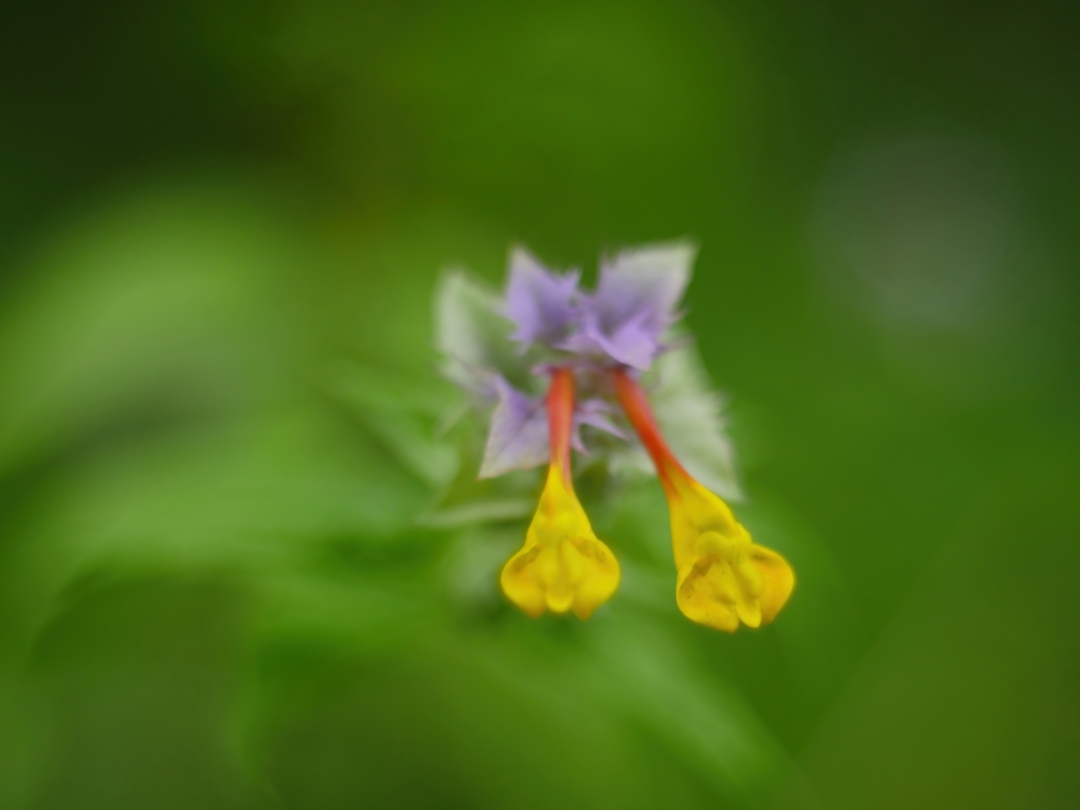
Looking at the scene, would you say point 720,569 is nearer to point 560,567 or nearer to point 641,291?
point 560,567

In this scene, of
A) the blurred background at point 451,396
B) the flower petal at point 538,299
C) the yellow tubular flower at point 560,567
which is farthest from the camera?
the blurred background at point 451,396

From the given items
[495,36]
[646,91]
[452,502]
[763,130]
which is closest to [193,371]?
[452,502]

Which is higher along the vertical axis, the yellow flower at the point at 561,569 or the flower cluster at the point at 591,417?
the flower cluster at the point at 591,417

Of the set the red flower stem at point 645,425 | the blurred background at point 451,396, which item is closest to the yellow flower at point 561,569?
the red flower stem at point 645,425

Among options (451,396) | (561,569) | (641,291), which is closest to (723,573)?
(561,569)

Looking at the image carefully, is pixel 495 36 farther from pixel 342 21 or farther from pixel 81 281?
pixel 81 281

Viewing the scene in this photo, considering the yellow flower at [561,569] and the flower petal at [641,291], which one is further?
the flower petal at [641,291]

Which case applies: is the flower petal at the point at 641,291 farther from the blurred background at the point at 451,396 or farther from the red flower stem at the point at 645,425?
the blurred background at the point at 451,396
